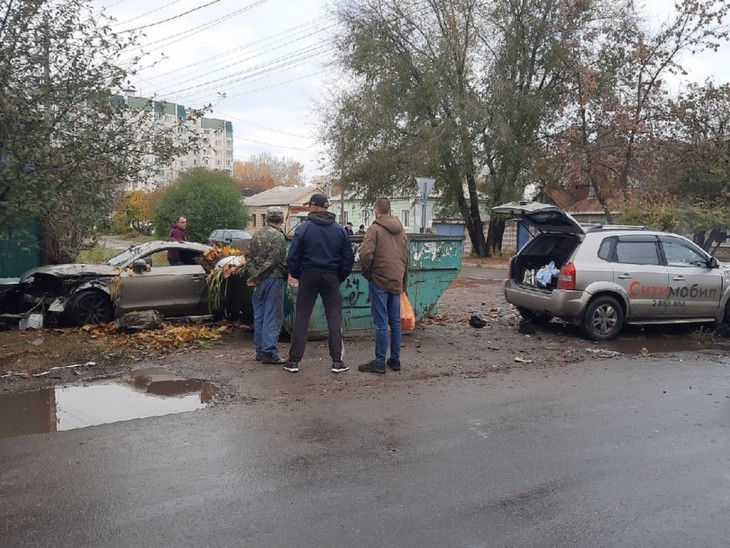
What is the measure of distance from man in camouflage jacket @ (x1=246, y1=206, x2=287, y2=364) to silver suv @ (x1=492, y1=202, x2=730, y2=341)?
383cm

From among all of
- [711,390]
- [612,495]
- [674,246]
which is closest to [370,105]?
[674,246]

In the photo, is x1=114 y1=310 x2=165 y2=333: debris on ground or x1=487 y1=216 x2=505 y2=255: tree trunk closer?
x1=114 y1=310 x2=165 y2=333: debris on ground

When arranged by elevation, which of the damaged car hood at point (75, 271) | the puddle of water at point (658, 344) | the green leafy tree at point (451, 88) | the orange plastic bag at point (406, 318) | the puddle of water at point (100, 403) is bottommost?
the puddle of water at point (658, 344)

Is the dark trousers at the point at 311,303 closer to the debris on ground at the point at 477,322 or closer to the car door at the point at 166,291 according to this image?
the car door at the point at 166,291

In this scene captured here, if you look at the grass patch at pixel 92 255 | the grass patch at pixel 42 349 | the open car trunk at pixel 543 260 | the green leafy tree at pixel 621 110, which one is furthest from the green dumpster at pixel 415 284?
the green leafy tree at pixel 621 110

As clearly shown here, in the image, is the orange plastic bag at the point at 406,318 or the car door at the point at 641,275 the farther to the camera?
the car door at the point at 641,275

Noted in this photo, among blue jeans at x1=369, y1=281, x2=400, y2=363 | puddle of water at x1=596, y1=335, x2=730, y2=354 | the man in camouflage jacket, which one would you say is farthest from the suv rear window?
the man in camouflage jacket

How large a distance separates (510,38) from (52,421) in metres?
28.1

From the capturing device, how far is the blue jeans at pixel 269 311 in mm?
7426

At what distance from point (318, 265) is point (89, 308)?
14.3 ft

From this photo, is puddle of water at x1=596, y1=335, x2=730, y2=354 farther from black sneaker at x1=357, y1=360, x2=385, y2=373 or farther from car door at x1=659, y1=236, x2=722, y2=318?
black sneaker at x1=357, y1=360, x2=385, y2=373

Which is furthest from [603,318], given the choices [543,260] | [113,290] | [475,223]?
[475,223]

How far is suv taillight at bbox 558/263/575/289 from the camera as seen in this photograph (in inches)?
356

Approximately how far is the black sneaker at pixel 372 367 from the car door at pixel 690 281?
16.1 feet
